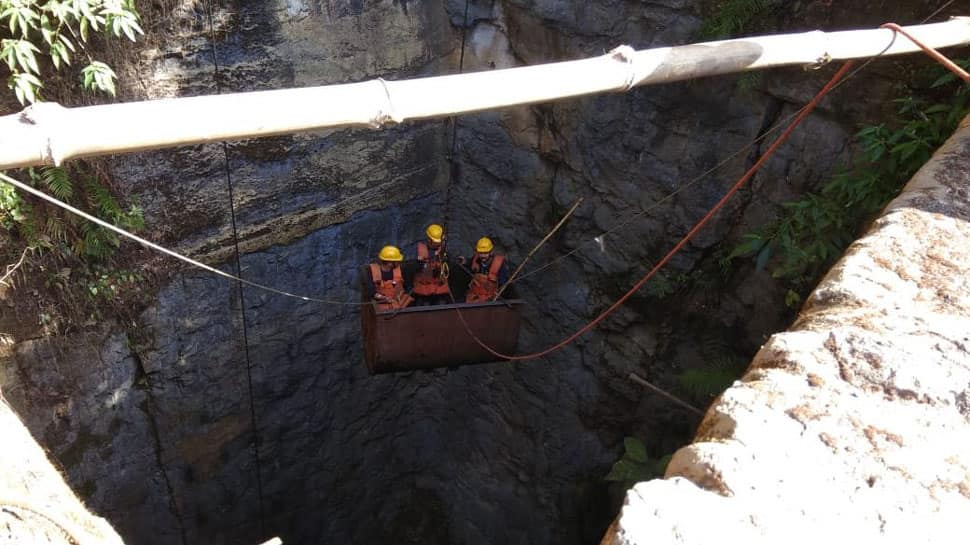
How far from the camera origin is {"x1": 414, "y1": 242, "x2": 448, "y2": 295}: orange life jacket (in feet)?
21.0

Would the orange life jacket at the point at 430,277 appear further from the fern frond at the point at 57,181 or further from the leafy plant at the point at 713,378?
the fern frond at the point at 57,181

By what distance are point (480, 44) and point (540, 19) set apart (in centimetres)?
89

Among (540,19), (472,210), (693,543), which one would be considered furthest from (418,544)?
(693,543)

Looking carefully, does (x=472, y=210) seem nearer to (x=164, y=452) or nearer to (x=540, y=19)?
(x=540, y=19)

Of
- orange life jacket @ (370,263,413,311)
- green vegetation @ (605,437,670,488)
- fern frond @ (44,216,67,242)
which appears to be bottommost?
green vegetation @ (605,437,670,488)

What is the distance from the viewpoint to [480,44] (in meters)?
7.71

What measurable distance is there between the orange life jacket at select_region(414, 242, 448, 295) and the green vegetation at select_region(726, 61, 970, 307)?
2574mm

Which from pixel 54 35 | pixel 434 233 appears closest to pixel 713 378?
pixel 434 233

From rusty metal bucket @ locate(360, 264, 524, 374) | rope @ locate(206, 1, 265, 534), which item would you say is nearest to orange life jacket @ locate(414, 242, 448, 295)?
rusty metal bucket @ locate(360, 264, 524, 374)

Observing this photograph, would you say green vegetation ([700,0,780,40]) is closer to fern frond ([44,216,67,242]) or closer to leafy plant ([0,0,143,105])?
leafy plant ([0,0,143,105])

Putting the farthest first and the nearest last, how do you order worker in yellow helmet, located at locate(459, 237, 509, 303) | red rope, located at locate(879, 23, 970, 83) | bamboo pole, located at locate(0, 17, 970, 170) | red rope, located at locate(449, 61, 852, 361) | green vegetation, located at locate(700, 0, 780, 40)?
worker in yellow helmet, located at locate(459, 237, 509, 303)
green vegetation, located at locate(700, 0, 780, 40)
red rope, located at locate(449, 61, 852, 361)
red rope, located at locate(879, 23, 970, 83)
bamboo pole, located at locate(0, 17, 970, 170)

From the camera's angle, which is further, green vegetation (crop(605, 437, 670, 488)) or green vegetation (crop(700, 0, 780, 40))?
green vegetation (crop(605, 437, 670, 488))

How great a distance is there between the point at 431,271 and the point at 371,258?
176 centimetres

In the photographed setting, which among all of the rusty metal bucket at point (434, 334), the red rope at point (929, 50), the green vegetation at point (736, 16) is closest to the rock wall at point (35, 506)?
the rusty metal bucket at point (434, 334)
